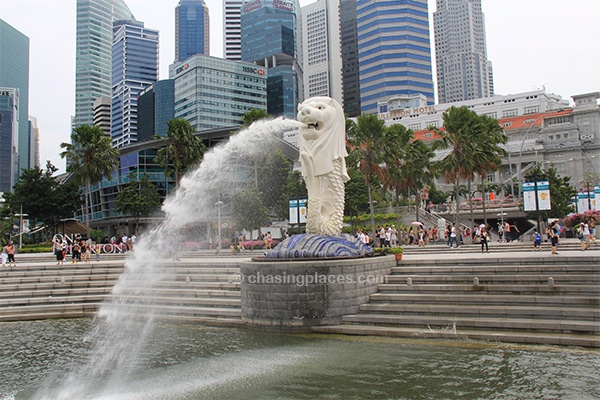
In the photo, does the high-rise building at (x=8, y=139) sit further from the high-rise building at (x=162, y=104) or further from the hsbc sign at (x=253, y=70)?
the hsbc sign at (x=253, y=70)

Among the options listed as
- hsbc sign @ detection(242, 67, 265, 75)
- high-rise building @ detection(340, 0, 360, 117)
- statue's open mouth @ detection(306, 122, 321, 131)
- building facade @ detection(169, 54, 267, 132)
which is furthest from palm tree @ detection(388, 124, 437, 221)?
high-rise building @ detection(340, 0, 360, 117)

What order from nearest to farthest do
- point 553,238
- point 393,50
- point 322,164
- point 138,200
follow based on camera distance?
point 322,164 → point 553,238 → point 138,200 → point 393,50

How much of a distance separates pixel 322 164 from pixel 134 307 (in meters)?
8.23

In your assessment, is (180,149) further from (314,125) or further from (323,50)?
(323,50)

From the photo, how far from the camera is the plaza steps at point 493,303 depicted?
35.3 ft

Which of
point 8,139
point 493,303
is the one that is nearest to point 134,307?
point 493,303

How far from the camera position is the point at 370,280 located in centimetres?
1391

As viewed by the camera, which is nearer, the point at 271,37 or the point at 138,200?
the point at 138,200

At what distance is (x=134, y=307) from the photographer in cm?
1628

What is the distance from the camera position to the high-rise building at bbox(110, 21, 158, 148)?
17375cm

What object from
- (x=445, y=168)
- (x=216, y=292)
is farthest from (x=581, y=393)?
(x=445, y=168)

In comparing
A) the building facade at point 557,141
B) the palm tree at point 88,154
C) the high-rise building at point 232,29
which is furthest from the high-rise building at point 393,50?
the palm tree at point 88,154

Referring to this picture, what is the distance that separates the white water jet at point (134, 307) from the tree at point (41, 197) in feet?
106

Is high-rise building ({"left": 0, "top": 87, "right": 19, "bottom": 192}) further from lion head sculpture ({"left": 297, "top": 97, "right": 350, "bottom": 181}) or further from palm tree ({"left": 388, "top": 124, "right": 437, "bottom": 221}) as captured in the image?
lion head sculpture ({"left": 297, "top": 97, "right": 350, "bottom": 181})
